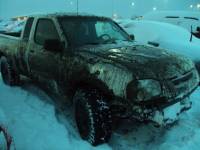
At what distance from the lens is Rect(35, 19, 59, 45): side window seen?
462 centimetres

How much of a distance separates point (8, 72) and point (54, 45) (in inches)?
101

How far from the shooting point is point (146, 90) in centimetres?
325

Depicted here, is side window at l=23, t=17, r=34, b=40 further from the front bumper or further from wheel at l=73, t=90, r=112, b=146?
the front bumper

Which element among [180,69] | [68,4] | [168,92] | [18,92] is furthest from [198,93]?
[68,4]

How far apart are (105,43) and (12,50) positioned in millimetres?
2370

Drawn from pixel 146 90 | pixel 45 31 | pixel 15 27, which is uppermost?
pixel 45 31

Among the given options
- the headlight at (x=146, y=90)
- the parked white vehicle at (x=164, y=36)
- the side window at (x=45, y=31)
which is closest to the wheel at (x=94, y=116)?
the headlight at (x=146, y=90)

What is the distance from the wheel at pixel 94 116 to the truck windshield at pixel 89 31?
88cm

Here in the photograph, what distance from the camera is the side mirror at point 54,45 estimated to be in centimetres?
413

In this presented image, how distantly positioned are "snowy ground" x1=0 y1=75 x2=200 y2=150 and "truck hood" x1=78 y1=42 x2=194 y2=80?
0.96 metres

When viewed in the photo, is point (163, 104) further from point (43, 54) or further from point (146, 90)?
point (43, 54)

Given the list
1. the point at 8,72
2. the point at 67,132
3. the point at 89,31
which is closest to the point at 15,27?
the point at 8,72

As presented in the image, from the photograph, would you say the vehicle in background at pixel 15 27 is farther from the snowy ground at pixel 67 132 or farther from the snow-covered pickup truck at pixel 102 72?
the snowy ground at pixel 67 132

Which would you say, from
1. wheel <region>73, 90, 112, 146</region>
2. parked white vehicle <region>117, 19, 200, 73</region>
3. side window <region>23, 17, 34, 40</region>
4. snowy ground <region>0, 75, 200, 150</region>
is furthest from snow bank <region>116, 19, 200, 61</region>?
wheel <region>73, 90, 112, 146</region>
